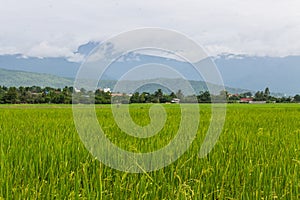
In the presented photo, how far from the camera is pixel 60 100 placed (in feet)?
117

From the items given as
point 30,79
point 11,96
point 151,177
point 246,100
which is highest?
point 30,79

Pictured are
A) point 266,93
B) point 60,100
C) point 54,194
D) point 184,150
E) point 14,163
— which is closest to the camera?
point 54,194

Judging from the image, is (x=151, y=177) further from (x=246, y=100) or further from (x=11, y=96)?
(x=246, y=100)

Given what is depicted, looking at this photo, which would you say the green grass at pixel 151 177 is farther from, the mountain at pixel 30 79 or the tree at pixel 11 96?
the mountain at pixel 30 79

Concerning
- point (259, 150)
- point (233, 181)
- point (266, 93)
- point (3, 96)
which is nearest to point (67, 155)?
point (233, 181)

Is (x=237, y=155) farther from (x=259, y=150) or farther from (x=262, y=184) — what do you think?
(x=262, y=184)

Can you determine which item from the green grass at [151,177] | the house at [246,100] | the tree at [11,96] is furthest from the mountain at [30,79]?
the green grass at [151,177]

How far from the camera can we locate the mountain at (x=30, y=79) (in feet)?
499

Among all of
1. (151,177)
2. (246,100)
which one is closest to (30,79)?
(246,100)

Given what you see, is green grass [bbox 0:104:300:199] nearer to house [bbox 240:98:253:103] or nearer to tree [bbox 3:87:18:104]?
tree [bbox 3:87:18:104]

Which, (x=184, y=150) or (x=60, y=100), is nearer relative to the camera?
(x=184, y=150)

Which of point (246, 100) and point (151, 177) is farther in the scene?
point (246, 100)

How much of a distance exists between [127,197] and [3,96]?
3963 centimetres

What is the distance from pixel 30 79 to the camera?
15850cm
